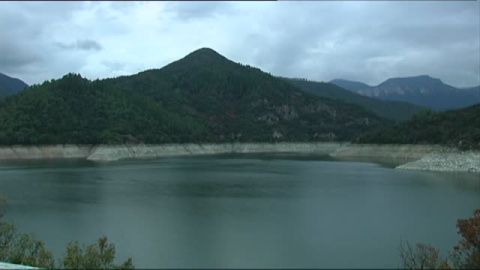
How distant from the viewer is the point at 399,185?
4141 cm

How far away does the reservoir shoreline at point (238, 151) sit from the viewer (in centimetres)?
5569

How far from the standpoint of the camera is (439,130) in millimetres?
70375

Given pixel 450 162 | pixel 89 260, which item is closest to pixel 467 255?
pixel 89 260

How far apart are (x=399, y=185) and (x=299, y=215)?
18.3 metres

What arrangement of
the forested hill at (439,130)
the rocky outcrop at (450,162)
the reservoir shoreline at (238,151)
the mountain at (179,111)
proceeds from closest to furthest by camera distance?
the rocky outcrop at (450,162) → the reservoir shoreline at (238,151) → the forested hill at (439,130) → the mountain at (179,111)

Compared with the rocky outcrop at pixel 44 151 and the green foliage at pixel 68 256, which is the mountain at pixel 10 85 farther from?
the green foliage at pixel 68 256

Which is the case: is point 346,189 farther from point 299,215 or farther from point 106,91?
point 106,91

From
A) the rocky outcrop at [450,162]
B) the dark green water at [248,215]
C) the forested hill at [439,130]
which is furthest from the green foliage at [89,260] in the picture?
the forested hill at [439,130]

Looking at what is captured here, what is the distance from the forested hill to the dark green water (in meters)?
10.5

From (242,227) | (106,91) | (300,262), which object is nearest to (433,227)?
(242,227)

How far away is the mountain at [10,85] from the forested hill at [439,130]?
7954cm

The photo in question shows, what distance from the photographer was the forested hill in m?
58.3

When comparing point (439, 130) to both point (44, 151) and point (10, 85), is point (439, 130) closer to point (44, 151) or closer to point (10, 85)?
point (44, 151)

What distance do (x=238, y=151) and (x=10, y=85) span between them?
65.8m
